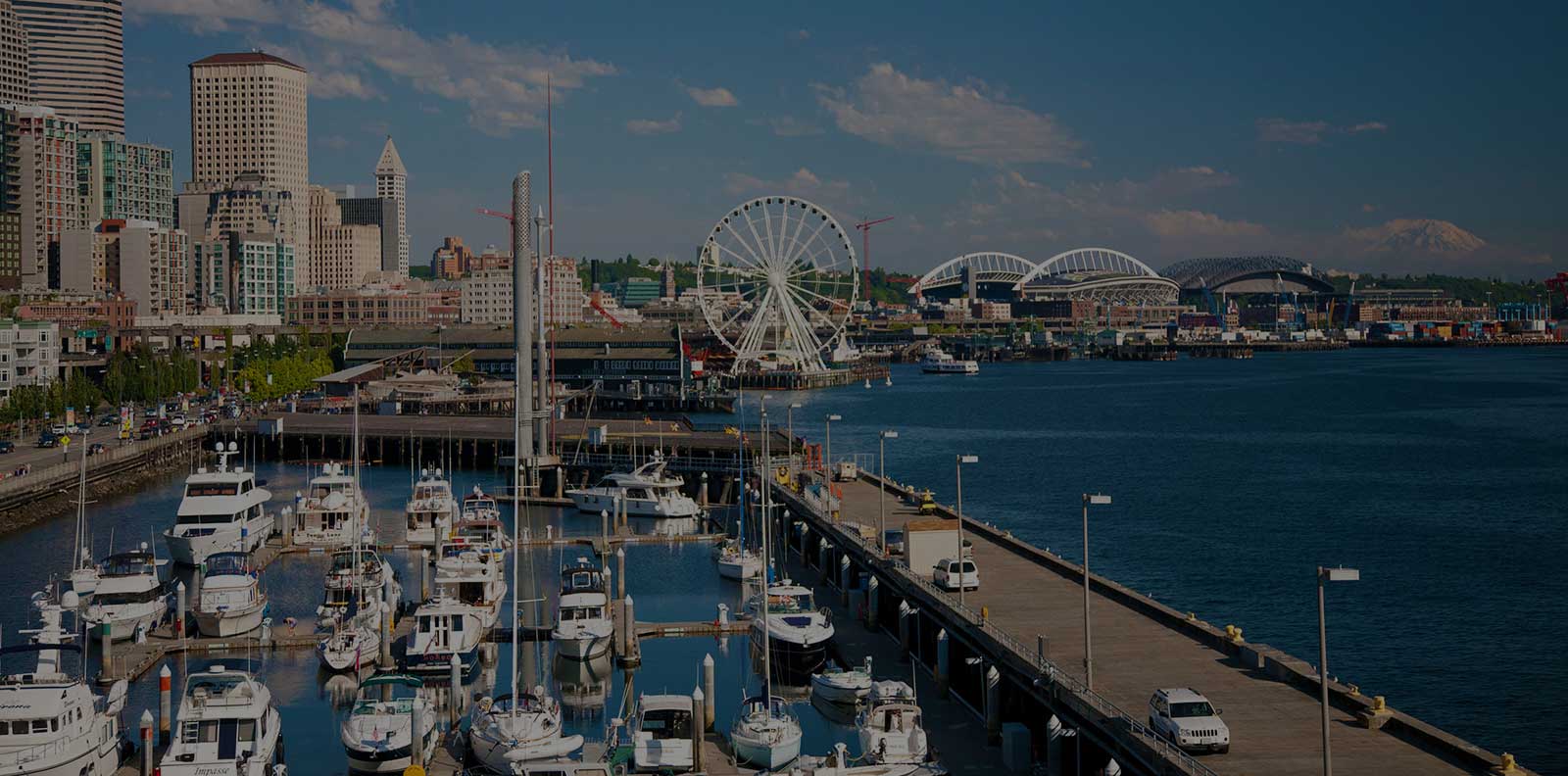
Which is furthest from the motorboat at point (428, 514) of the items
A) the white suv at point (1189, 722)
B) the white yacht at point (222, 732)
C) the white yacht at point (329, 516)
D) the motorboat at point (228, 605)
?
the white suv at point (1189, 722)

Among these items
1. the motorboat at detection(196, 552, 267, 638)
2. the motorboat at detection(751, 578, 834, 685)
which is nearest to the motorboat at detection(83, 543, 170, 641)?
the motorboat at detection(196, 552, 267, 638)

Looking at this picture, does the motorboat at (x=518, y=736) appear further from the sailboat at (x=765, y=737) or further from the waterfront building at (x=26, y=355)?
the waterfront building at (x=26, y=355)

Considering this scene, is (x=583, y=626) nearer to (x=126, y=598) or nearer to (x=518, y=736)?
(x=518, y=736)

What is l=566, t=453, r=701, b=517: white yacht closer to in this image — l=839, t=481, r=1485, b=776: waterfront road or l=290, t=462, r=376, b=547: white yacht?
l=290, t=462, r=376, b=547: white yacht

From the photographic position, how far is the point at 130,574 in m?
42.7

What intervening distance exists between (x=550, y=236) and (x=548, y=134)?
6356 mm

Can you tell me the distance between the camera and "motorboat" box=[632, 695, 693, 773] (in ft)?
93.6

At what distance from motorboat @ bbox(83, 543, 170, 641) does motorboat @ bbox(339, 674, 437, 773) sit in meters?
12.7

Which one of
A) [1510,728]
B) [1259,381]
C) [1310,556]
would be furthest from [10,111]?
[1510,728]

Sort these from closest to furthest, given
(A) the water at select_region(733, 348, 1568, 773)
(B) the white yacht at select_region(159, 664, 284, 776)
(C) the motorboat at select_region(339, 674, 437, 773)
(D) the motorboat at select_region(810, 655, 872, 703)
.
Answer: (B) the white yacht at select_region(159, 664, 284, 776), (C) the motorboat at select_region(339, 674, 437, 773), (D) the motorboat at select_region(810, 655, 872, 703), (A) the water at select_region(733, 348, 1568, 773)

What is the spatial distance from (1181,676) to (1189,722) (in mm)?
4818

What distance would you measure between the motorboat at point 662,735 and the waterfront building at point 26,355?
81.3 m

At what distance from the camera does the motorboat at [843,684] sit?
34.4m

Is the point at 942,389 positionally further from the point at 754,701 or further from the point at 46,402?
Answer: the point at 754,701
